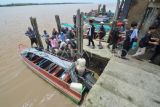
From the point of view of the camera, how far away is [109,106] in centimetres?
405

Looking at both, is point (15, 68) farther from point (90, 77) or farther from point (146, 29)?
point (146, 29)

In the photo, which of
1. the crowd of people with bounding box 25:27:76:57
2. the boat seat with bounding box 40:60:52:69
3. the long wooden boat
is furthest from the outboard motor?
the boat seat with bounding box 40:60:52:69

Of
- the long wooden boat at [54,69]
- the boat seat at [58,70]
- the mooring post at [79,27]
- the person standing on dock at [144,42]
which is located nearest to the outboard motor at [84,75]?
the long wooden boat at [54,69]

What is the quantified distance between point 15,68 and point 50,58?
11.2 feet

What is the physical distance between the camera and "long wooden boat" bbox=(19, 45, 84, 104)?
21.3ft

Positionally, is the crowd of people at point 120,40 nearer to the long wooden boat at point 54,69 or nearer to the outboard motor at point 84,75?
the long wooden boat at point 54,69

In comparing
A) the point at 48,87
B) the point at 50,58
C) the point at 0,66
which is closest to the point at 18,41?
the point at 0,66

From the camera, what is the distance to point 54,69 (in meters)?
8.01

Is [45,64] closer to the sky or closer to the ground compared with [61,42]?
closer to the ground

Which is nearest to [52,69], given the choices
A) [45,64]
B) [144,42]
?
[45,64]

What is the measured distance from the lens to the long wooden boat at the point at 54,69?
6483mm

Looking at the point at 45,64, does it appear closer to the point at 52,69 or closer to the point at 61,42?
the point at 52,69

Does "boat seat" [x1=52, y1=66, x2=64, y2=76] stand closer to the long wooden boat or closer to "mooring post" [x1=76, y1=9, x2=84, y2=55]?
the long wooden boat

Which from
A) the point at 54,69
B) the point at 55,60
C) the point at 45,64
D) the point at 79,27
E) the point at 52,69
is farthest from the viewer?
the point at 45,64
